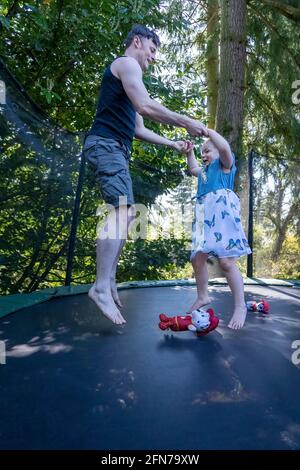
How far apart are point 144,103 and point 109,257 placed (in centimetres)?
57

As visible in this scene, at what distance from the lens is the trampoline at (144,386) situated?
60 cm

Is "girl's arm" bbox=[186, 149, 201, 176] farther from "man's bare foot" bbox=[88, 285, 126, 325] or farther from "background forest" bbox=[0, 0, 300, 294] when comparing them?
"background forest" bbox=[0, 0, 300, 294]

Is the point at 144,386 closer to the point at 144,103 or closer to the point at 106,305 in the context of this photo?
the point at 106,305

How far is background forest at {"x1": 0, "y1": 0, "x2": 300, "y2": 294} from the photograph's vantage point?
2.12 m

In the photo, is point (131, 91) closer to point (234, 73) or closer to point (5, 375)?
point (5, 375)

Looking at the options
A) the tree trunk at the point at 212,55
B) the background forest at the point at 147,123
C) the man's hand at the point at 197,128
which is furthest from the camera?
the tree trunk at the point at 212,55

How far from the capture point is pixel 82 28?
2580 mm

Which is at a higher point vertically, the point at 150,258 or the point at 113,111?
the point at 113,111

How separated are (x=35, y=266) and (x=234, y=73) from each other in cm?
298

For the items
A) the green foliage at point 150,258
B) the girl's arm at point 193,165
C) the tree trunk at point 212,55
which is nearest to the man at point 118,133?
the girl's arm at point 193,165

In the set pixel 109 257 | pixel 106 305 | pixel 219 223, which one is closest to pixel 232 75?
pixel 219 223

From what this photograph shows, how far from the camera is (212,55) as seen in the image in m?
5.04

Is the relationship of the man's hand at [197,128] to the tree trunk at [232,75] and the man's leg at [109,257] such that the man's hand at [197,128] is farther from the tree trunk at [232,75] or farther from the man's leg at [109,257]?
the tree trunk at [232,75]

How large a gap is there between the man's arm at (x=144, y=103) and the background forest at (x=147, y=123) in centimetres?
69
